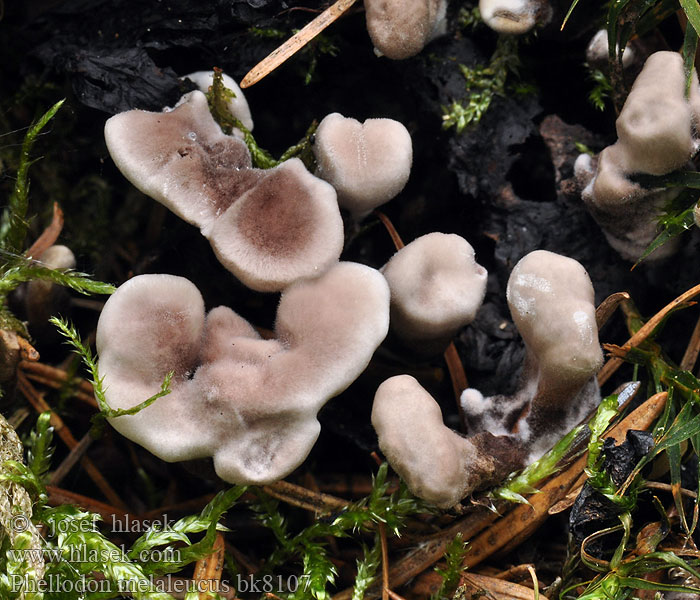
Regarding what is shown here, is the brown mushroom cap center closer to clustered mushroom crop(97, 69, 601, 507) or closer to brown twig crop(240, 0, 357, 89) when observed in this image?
clustered mushroom crop(97, 69, 601, 507)

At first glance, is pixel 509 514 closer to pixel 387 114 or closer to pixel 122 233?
pixel 387 114

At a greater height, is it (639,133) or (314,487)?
(639,133)

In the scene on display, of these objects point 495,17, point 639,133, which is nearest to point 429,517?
point 639,133

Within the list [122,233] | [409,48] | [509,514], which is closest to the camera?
[509,514]

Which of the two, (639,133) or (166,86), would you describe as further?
(166,86)

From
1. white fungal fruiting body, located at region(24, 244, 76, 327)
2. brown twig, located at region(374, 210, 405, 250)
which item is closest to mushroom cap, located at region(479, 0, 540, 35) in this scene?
brown twig, located at region(374, 210, 405, 250)

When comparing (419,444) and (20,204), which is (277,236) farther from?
(20,204)
